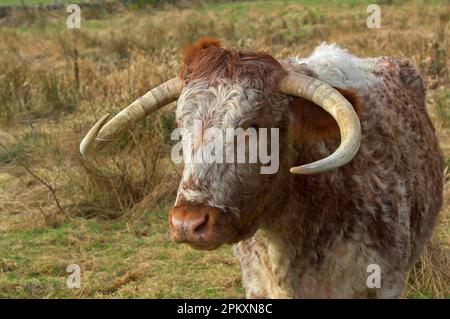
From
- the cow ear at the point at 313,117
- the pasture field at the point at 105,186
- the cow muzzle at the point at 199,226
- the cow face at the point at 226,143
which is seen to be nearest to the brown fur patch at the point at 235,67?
the cow face at the point at 226,143

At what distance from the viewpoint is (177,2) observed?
2470 cm

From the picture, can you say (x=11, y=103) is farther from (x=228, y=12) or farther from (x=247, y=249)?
(x=228, y=12)

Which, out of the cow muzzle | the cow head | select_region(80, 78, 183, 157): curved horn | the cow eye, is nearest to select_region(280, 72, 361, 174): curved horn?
the cow head

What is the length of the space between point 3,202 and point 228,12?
15.2 metres

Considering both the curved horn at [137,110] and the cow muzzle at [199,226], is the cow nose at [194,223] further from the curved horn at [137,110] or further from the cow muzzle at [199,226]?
the curved horn at [137,110]

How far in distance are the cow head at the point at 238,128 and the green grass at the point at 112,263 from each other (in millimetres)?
2414

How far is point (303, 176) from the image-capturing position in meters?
3.88

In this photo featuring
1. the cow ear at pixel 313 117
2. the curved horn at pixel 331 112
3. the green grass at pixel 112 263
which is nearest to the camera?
the curved horn at pixel 331 112

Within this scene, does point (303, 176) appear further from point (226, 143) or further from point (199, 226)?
point (199, 226)

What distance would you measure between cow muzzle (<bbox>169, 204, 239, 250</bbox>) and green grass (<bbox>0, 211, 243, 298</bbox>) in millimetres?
2519

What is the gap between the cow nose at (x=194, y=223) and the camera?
10.8ft

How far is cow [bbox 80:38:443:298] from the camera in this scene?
11.3ft

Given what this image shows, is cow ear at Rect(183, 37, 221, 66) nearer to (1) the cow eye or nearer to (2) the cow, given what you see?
(2) the cow
